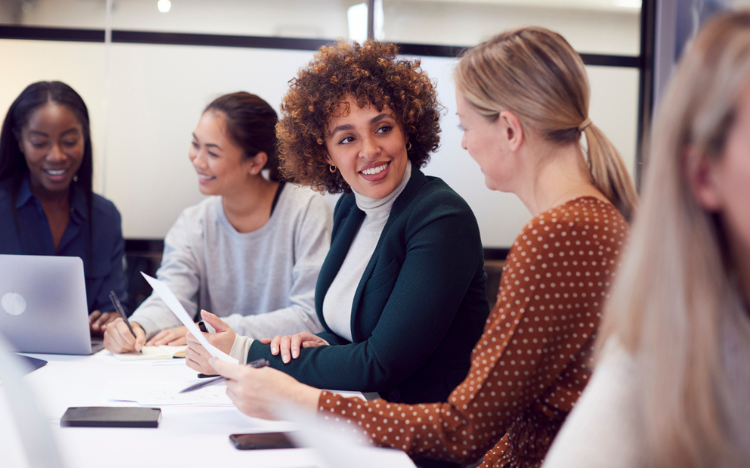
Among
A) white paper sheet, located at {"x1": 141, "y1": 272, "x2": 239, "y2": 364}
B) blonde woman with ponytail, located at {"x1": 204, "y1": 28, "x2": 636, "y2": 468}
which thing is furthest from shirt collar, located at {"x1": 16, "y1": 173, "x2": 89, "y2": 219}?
blonde woman with ponytail, located at {"x1": 204, "y1": 28, "x2": 636, "y2": 468}

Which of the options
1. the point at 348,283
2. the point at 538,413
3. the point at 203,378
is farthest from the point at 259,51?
the point at 538,413

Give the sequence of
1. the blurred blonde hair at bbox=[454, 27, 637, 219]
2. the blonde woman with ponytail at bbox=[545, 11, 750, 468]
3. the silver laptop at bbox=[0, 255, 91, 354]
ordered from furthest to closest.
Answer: the silver laptop at bbox=[0, 255, 91, 354]
the blurred blonde hair at bbox=[454, 27, 637, 219]
the blonde woman with ponytail at bbox=[545, 11, 750, 468]

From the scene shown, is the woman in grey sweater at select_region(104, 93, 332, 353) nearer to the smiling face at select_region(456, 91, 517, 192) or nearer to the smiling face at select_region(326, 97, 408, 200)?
the smiling face at select_region(326, 97, 408, 200)

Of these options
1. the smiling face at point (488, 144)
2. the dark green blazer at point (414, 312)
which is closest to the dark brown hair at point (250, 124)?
the dark green blazer at point (414, 312)

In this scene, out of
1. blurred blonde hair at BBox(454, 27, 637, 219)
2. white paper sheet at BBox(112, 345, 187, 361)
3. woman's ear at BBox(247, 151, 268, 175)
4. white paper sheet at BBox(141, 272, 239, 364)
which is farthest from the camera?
woman's ear at BBox(247, 151, 268, 175)

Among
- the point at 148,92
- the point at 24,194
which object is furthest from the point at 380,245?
the point at 148,92

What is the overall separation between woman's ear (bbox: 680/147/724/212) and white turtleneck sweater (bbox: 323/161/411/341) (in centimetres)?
105

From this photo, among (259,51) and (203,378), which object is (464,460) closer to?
(203,378)

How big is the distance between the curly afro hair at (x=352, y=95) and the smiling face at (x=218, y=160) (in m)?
0.54

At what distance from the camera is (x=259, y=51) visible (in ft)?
9.35

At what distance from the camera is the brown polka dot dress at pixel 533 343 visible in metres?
0.89

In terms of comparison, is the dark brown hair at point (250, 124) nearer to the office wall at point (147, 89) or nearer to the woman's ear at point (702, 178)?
the office wall at point (147, 89)

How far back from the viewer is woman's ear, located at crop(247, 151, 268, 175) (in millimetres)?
2379

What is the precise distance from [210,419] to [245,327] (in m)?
0.76
